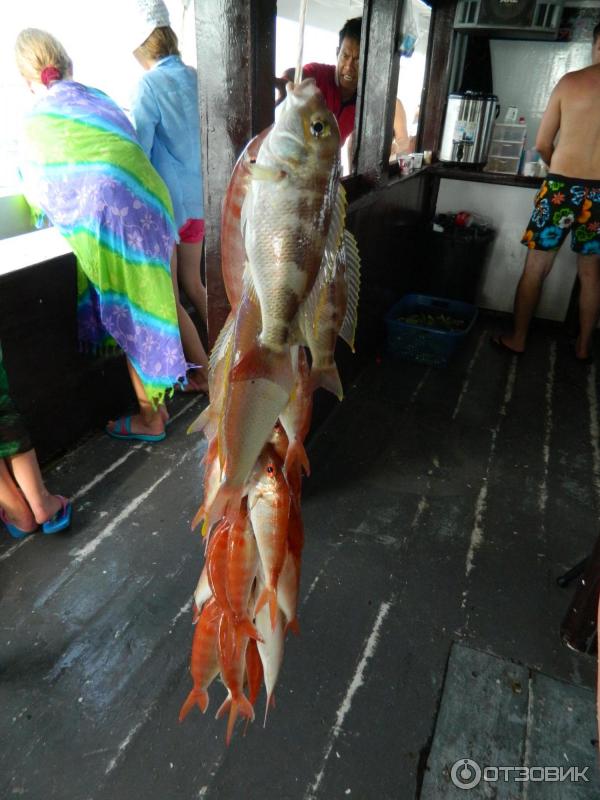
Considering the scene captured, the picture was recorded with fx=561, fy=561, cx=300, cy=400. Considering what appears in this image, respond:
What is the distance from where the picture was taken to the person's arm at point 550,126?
3.58 meters

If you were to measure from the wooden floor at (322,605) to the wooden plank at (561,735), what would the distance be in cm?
4

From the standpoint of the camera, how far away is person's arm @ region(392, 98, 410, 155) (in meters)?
5.39

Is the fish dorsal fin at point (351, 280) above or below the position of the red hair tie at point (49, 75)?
below

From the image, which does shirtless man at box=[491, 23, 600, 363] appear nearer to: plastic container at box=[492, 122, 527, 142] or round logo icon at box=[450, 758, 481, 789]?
plastic container at box=[492, 122, 527, 142]

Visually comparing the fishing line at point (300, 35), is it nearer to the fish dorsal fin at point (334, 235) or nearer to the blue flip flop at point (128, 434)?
the fish dorsal fin at point (334, 235)

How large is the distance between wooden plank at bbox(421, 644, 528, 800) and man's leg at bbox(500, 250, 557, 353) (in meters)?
2.91

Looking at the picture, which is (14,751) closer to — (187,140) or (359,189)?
(187,140)

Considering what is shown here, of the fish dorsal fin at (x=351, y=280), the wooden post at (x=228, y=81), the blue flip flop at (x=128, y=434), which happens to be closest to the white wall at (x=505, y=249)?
the blue flip flop at (x=128, y=434)

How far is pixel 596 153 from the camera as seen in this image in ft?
11.5

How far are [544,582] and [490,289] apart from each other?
3302 mm

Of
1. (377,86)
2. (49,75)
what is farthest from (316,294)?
(377,86)

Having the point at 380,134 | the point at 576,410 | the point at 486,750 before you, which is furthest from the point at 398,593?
the point at 380,134

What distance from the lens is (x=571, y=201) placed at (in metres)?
3.70

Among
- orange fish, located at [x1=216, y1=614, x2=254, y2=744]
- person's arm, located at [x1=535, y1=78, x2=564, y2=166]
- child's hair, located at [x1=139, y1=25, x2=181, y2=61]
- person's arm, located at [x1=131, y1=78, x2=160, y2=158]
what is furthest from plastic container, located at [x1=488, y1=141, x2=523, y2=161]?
orange fish, located at [x1=216, y1=614, x2=254, y2=744]
